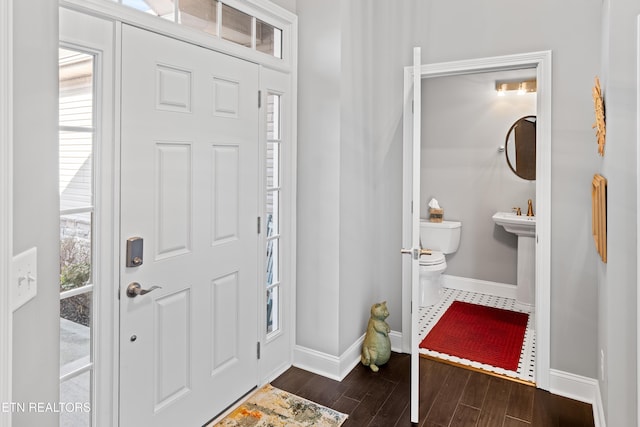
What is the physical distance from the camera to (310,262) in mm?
2799

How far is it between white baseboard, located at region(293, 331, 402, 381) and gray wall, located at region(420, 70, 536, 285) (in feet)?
7.29

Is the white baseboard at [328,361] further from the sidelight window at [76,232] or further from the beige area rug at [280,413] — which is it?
the sidelight window at [76,232]

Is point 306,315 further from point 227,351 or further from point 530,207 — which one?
point 530,207

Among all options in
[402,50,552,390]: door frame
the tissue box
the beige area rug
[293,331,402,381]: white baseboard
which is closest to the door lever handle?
the beige area rug

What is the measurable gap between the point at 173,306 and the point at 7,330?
1208 millimetres

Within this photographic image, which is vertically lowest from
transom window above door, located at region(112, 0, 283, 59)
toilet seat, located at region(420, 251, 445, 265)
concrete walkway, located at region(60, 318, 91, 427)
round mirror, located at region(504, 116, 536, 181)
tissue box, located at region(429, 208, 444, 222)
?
concrete walkway, located at region(60, 318, 91, 427)

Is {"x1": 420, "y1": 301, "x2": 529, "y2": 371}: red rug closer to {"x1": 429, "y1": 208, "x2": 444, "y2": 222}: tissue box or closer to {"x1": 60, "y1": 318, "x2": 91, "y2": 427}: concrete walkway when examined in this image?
{"x1": 429, "y1": 208, "x2": 444, "y2": 222}: tissue box

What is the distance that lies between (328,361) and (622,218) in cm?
180

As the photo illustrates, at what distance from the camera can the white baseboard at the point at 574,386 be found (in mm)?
2446

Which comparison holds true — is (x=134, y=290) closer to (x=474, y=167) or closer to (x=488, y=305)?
(x=488, y=305)

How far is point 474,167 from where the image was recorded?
14.8 ft

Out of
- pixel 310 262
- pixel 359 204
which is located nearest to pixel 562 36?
pixel 359 204

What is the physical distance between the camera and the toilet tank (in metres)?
4.52

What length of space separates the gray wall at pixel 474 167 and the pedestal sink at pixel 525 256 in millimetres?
380
